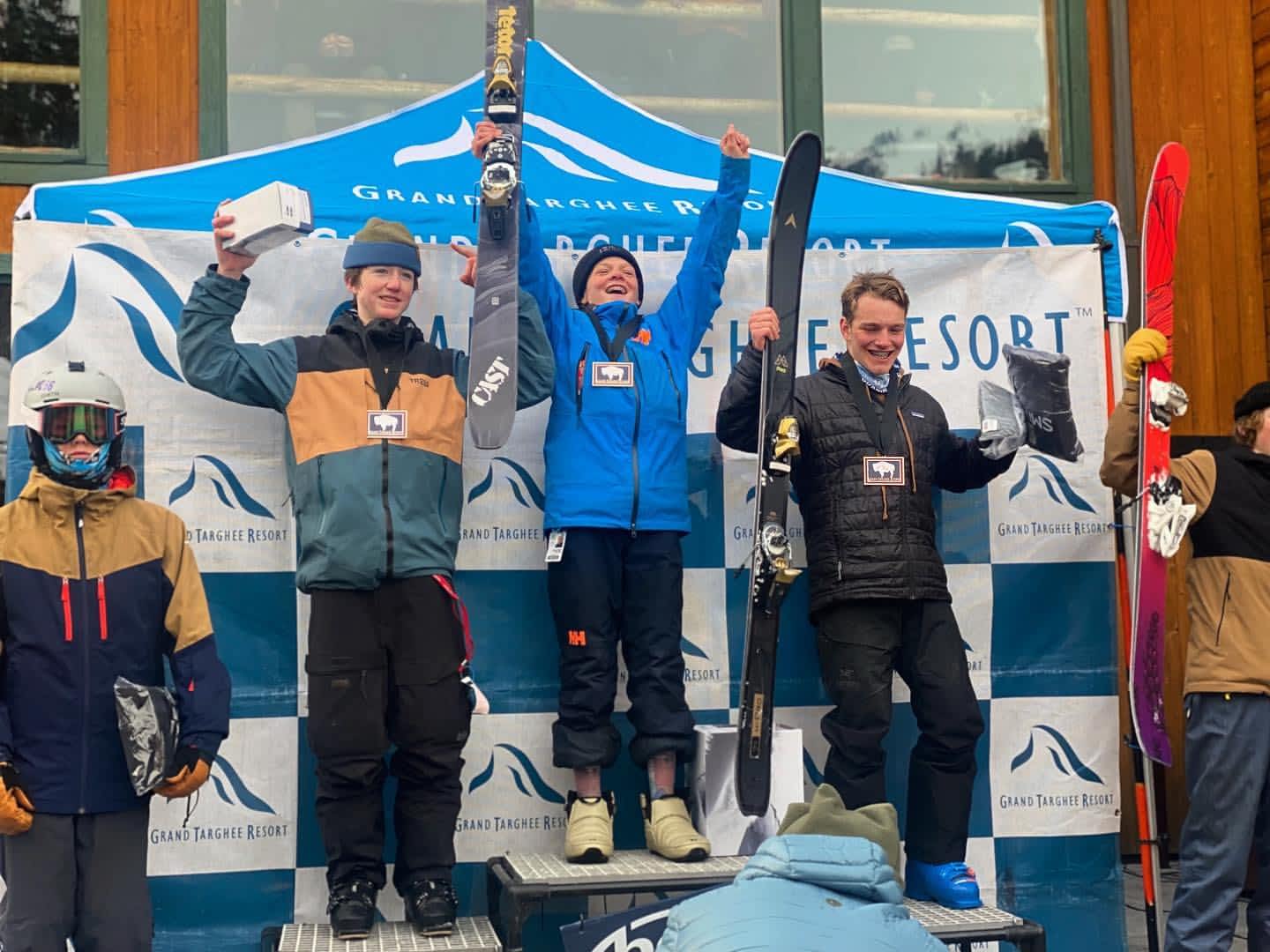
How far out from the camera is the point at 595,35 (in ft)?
20.2

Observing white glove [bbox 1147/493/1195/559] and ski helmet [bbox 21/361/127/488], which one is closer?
ski helmet [bbox 21/361/127/488]

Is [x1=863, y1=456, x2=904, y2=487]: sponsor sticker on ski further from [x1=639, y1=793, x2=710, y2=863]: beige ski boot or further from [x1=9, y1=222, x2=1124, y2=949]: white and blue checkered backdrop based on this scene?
[x1=639, y1=793, x2=710, y2=863]: beige ski boot

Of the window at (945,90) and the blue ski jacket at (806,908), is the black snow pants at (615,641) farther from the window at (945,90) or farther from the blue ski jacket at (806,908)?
the window at (945,90)

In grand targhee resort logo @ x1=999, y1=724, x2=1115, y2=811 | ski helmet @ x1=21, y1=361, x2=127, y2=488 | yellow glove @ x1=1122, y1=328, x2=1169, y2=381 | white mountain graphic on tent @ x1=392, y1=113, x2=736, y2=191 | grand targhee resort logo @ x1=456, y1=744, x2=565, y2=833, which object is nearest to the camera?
Answer: ski helmet @ x1=21, y1=361, x2=127, y2=488

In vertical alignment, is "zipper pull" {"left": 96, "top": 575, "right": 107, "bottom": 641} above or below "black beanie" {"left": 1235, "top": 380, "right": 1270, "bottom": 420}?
below

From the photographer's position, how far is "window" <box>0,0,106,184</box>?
5.71m

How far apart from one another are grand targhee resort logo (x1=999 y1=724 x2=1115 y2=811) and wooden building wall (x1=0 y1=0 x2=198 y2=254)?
383 cm

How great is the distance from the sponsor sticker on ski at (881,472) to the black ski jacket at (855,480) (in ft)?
0.05

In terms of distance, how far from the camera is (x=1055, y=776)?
462cm

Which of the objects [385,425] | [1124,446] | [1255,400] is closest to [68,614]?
[385,425]

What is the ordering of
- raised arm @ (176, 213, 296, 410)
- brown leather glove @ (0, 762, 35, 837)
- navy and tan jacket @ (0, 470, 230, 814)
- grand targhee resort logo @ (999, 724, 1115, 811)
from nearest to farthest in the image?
brown leather glove @ (0, 762, 35, 837)
navy and tan jacket @ (0, 470, 230, 814)
raised arm @ (176, 213, 296, 410)
grand targhee resort logo @ (999, 724, 1115, 811)

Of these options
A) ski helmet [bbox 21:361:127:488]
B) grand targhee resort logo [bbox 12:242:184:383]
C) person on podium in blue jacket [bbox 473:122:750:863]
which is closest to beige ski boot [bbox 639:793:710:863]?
person on podium in blue jacket [bbox 473:122:750:863]

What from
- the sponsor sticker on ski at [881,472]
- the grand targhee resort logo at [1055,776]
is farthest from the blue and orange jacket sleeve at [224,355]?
the grand targhee resort logo at [1055,776]

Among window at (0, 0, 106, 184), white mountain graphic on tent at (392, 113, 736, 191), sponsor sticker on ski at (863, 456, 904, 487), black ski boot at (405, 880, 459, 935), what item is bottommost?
black ski boot at (405, 880, 459, 935)
